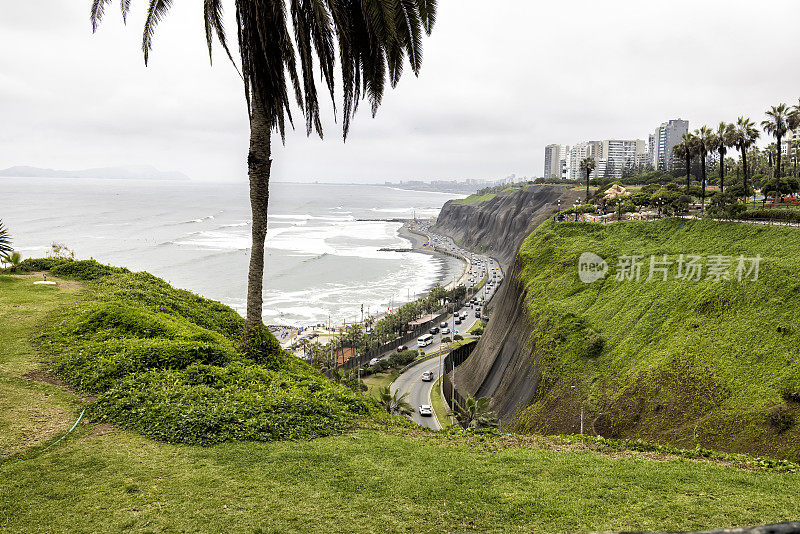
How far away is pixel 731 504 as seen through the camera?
793 centimetres

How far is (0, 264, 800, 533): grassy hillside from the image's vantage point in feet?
22.0

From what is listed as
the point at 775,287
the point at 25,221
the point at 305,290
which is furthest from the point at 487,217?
the point at 25,221

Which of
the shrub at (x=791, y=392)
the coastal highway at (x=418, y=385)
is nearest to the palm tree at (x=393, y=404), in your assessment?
the coastal highway at (x=418, y=385)

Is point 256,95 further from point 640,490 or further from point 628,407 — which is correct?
point 628,407

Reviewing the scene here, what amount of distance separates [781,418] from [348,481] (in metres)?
17.7

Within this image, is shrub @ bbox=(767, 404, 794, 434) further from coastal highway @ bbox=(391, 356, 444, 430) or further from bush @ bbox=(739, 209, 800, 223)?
bush @ bbox=(739, 209, 800, 223)

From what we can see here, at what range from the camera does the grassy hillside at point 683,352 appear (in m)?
19.5

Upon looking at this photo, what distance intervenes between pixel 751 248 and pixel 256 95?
1355 inches

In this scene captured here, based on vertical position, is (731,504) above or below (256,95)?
below

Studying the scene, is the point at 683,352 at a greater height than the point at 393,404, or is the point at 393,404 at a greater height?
the point at 683,352

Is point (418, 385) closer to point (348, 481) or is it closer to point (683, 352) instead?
point (683, 352)

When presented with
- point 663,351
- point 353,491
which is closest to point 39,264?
point 353,491

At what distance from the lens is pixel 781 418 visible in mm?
17828

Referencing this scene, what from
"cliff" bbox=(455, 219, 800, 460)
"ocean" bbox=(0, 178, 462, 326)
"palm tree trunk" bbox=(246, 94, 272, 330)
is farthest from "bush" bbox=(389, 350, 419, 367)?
"palm tree trunk" bbox=(246, 94, 272, 330)
